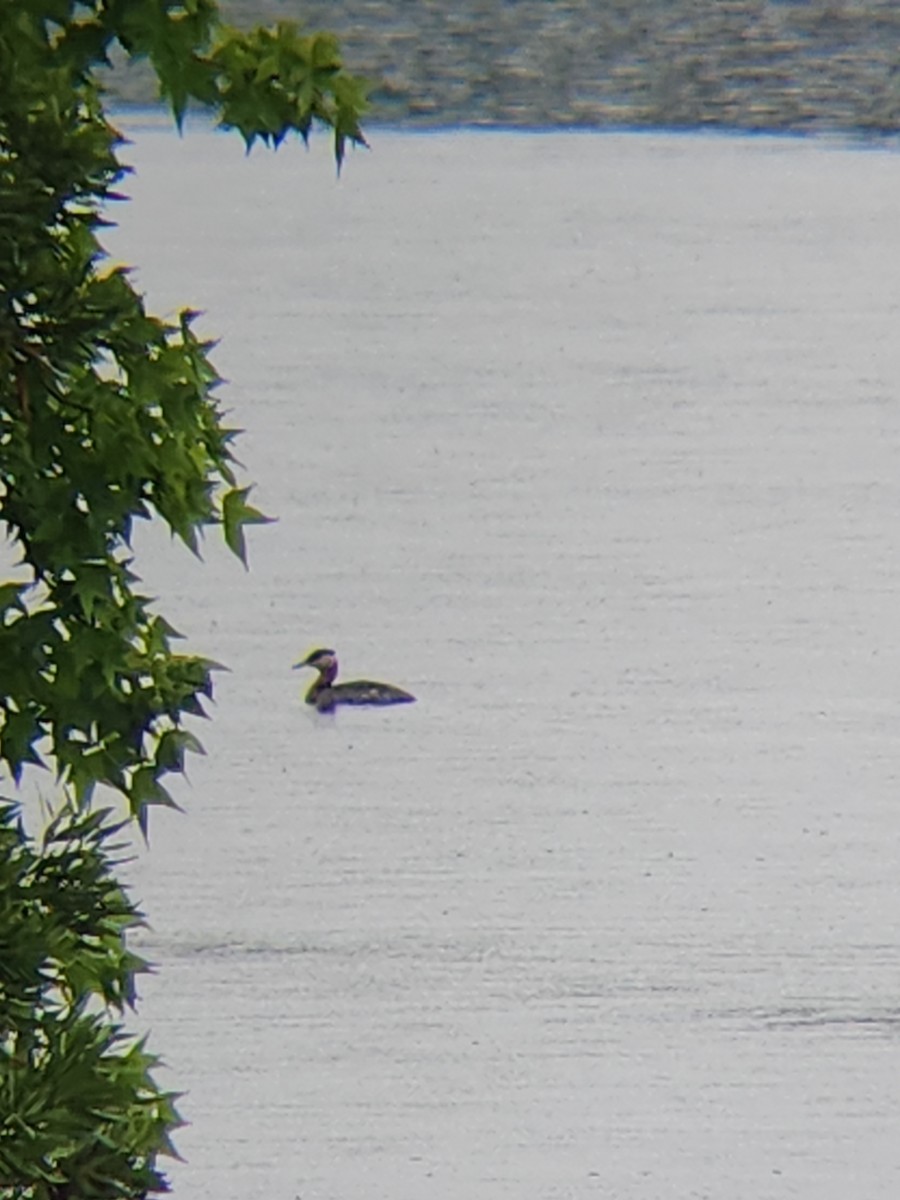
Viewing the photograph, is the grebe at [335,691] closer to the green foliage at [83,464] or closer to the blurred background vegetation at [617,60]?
the green foliage at [83,464]

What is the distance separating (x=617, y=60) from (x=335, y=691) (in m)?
5.42

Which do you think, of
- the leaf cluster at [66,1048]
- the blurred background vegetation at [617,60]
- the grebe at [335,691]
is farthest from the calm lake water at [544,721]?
the blurred background vegetation at [617,60]

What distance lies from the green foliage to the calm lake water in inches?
35.7

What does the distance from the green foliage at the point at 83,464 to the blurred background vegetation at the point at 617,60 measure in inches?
252

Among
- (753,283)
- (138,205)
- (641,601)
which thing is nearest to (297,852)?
(641,601)

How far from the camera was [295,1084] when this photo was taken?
257cm

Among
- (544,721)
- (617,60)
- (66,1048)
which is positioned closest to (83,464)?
(66,1048)

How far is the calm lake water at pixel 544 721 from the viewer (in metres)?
2.54

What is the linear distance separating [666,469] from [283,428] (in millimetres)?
783

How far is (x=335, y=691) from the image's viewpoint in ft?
12.1

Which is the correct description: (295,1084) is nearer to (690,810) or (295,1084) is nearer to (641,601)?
(690,810)

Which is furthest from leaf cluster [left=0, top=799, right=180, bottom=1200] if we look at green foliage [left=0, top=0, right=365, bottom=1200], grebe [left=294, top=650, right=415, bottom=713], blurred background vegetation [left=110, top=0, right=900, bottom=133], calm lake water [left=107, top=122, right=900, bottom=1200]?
blurred background vegetation [left=110, top=0, right=900, bottom=133]

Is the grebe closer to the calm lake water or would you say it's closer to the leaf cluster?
the calm lake water

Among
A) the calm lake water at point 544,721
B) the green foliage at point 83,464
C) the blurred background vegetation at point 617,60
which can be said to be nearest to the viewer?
the green foliage at point 83,464
